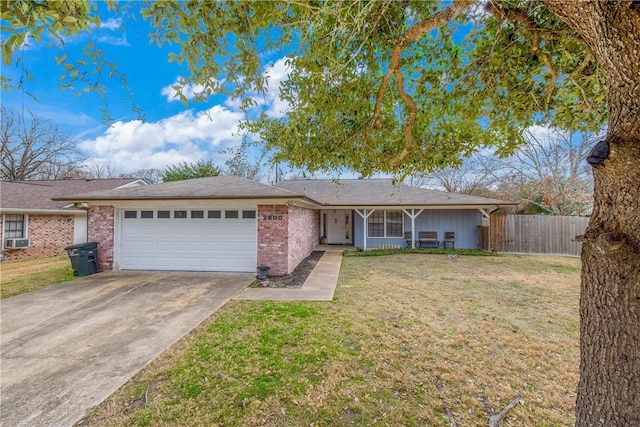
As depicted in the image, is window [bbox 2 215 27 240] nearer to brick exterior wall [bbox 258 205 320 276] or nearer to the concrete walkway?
brick exterior wall [bbox 258 205 320 276]

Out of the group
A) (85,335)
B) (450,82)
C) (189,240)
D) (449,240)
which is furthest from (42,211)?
A: (449,240)

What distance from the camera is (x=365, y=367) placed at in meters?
3.44

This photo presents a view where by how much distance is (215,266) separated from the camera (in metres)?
8.61

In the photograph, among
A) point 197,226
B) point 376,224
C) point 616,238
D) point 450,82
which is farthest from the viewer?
point 376,224

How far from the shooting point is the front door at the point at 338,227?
1669 cm

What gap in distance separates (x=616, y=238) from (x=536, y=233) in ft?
47.9

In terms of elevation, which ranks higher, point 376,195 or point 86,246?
point 376,195

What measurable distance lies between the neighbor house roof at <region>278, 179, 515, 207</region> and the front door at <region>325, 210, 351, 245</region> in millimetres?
1308

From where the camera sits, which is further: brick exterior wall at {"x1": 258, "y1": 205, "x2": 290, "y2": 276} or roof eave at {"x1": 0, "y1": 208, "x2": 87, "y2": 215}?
roof eave at {"x1": 0, "y1": 208, "x2": 87, "y2": 215}

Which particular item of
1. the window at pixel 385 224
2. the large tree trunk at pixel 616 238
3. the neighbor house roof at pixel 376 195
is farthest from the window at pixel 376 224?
the large tree trunk at pixel 616 238

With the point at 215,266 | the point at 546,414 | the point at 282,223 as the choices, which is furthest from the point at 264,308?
the point at 546,414

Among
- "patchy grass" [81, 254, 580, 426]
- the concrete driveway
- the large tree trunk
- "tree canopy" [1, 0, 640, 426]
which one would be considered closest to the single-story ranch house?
the concrete driveway

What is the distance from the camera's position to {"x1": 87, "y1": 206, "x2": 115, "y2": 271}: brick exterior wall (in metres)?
8.76

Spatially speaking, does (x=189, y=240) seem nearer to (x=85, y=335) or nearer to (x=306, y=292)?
(x=306, y=292)
